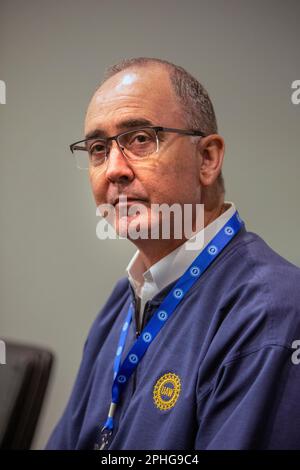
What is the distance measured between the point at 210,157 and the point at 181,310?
367mm

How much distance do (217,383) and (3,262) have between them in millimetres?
1282

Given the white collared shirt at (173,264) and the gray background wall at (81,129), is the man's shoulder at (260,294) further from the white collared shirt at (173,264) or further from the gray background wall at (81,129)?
the gray background wall at (81,129)

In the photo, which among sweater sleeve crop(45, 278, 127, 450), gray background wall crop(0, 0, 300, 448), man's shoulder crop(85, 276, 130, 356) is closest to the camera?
sweater sleeve crop(45, 278, 127, 450)

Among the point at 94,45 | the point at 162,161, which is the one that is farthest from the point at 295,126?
the point at 94,45

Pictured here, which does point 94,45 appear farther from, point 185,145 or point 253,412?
point 253,412

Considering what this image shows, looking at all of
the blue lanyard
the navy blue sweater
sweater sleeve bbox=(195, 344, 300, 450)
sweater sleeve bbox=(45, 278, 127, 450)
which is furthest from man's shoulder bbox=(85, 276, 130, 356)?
sweater sleeve bbox=(195, 344, 300, 450)

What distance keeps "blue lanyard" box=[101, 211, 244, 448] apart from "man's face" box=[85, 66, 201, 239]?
12cm

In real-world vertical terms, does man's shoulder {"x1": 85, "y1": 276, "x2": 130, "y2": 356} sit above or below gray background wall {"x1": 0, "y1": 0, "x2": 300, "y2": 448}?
below

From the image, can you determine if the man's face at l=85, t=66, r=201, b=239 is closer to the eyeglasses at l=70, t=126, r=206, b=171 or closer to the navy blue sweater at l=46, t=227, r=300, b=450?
the eyeglasses at l=70, t=126, r=206, b=171

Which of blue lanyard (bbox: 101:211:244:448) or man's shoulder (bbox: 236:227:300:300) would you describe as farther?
blue lanyard (bbox: 101:211:244:448)

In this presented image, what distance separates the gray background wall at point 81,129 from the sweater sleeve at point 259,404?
740 millimetres

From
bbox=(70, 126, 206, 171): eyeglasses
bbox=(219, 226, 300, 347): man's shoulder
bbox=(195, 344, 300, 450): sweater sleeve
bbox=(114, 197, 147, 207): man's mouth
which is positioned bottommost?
bbox=(195, 344, 300, 450): sweater sleeve

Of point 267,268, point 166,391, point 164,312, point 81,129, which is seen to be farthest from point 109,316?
point 81,129

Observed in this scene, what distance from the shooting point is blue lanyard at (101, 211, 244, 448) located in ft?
3.56
